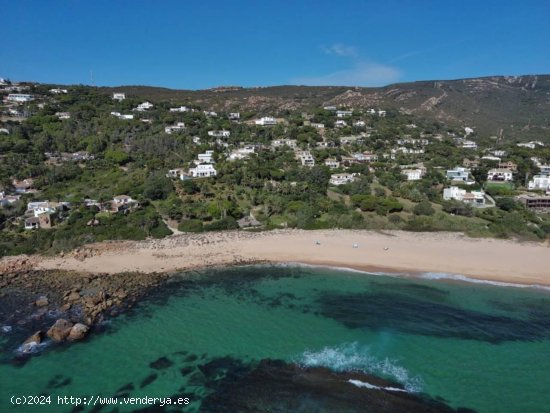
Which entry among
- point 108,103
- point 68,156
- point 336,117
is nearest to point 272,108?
point 336,117

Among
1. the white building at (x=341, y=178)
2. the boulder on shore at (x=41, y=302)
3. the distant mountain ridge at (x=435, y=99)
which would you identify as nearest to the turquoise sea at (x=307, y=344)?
the boulder on shore at (x=41, y=302)

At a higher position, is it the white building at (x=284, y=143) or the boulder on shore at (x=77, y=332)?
the white building at (x=284, y=143)

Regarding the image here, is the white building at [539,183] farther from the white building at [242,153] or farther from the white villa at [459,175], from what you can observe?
the white building at [242,153]

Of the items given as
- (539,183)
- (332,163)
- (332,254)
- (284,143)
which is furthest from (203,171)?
(539,183)

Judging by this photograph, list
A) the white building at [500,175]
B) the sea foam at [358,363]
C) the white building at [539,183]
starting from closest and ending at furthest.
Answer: the sea foam at [358,363], the white building at [539,183], the white building at [500,175]

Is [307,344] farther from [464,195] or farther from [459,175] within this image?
[459,175]
